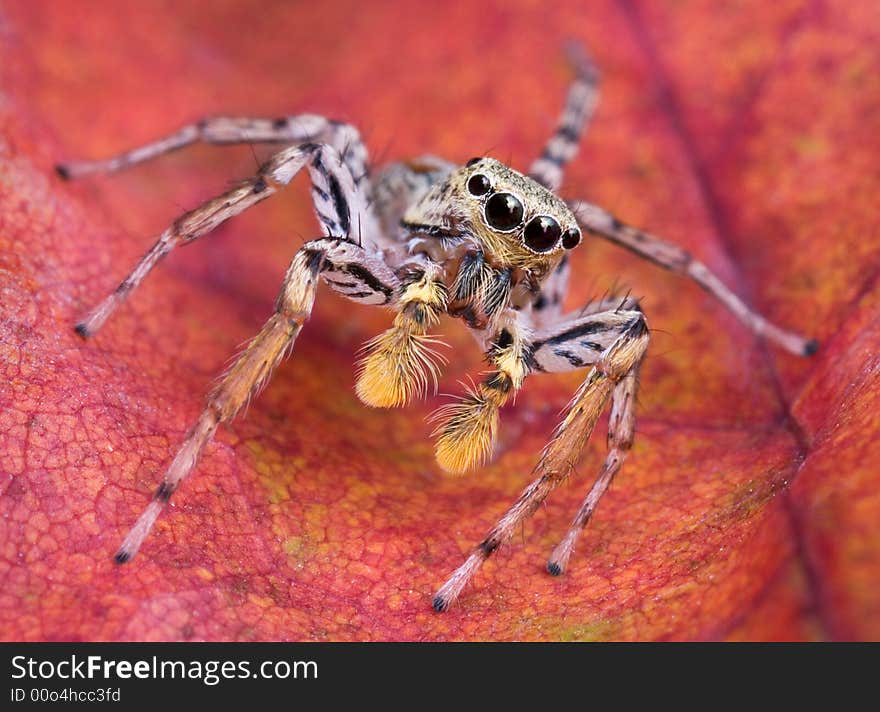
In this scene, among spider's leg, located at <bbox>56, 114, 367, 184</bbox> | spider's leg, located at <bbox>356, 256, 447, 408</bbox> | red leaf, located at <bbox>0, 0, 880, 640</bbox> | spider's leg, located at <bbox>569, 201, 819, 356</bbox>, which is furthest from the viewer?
spider's leg, located at <bbox>56, 114, 367, 184</bbox>

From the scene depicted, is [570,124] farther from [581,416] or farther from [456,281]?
[581,416]

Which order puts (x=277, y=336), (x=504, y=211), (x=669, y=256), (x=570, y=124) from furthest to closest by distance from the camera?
(x=570, y=124) < (x=669, y=256) < (x=504, y=211) < (x=277, y=336)

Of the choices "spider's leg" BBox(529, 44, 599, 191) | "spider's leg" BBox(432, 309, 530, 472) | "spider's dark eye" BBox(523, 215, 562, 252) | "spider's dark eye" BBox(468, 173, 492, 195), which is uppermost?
"spider's leg" BBox(529, 44, 599, 191)

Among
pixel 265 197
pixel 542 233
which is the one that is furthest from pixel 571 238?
pixel 265 197

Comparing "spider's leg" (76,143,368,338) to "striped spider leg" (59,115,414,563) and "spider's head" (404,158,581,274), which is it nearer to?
"striped spider leg" (59,115,414,563)

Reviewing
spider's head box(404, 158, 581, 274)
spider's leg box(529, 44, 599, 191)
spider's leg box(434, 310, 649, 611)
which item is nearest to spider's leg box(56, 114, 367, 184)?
spider's head box(404, 158, 581, 274)

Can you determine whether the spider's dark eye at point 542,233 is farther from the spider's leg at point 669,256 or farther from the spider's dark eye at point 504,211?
the spider's leg at point 669,256
